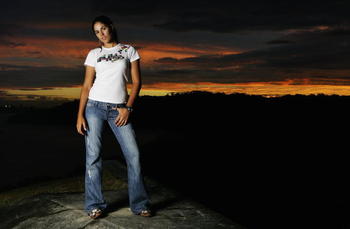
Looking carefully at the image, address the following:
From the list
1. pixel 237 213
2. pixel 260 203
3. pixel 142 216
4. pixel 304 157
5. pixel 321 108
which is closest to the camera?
pixel 142 216

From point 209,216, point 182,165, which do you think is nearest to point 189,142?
point 182,165

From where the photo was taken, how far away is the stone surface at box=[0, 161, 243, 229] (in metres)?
4.56

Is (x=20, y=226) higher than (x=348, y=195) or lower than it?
higher

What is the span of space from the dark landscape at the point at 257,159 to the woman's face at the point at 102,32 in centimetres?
84

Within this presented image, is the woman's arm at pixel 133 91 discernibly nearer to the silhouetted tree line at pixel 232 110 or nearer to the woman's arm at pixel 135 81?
the woman's arm at pixel 135 81

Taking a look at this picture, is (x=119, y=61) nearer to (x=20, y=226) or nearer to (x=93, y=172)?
(x=93, y=172)

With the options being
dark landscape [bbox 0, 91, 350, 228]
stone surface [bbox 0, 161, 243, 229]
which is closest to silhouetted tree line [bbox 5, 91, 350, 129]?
dark landscape [bbox 0, 91, 350, 228]

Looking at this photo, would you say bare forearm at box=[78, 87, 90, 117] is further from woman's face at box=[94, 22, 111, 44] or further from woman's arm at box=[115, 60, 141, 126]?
woman's face at box=[94, 22, 111, 44]

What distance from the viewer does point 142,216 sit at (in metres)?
4.73

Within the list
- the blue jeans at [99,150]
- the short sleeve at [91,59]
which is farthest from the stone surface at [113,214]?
the short sleeve at [91,59]

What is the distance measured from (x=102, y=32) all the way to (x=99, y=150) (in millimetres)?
1394

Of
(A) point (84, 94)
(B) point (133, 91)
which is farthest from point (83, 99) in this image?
(B) point (133, 91)

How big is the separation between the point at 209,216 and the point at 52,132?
10390 centimetres

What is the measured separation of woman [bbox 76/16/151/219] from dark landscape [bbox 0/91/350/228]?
0.61 feet
